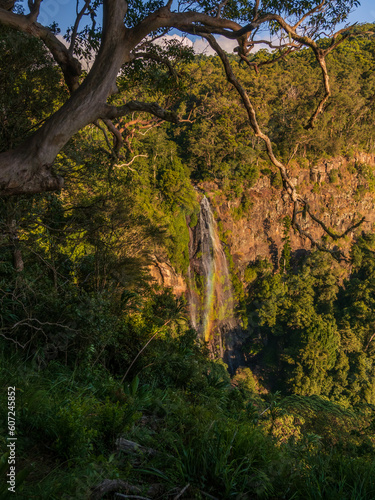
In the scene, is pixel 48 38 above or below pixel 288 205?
below

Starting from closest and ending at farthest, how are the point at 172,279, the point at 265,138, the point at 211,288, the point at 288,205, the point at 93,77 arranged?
1. the point at 93,77
2. the point at 265,138
3. the point at 172,279
4. the point at 211,288
5. the point at 288,205

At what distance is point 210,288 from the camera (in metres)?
24.6

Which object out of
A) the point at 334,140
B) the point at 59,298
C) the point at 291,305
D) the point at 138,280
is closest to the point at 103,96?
the point at 59,298

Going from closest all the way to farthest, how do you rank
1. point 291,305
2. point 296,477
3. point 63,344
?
point 296,477 < point 63,344 < point 291,305

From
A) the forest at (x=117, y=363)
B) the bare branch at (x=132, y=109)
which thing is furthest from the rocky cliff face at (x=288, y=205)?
the bare branch at (x=132, y=109)

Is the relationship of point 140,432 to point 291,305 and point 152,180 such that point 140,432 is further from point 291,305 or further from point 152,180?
point 291,305

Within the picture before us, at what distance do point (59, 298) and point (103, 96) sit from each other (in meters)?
2.30

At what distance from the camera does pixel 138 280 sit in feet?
20.4

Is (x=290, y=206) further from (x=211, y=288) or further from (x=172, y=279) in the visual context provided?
(x=172, y=279)

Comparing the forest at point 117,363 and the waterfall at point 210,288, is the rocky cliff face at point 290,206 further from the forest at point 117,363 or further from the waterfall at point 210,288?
the forest at point 117,363

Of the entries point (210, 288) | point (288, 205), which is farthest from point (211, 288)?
point (288, 205)

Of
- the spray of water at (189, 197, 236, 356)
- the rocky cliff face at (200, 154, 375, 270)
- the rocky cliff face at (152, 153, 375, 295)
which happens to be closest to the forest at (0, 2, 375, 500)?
the spray of water at (189, 197, 236, 356)

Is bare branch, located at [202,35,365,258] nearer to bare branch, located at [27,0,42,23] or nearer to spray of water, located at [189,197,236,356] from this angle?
bare branch, located at [27,0,42,23]

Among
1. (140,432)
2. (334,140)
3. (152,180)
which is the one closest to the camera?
(140,432)
